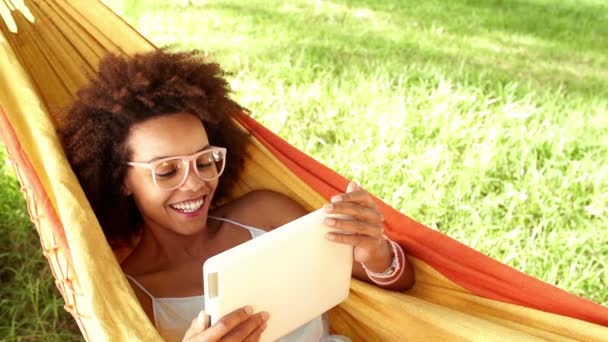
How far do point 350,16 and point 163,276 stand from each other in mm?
4126

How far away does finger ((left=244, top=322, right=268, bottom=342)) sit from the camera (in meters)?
1.41

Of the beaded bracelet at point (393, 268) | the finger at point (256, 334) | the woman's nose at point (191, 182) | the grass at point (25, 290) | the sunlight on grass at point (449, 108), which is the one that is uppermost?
the woman's nose at point (191, 182)

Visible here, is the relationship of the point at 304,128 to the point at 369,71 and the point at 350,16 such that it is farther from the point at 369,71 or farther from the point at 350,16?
the point at 350,16

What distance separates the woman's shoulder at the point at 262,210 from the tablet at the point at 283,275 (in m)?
0.34

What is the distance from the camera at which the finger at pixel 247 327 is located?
1351 millimetres

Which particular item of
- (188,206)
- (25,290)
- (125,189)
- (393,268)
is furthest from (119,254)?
(25,290)

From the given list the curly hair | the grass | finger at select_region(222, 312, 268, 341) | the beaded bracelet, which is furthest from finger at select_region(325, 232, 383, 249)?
the grass

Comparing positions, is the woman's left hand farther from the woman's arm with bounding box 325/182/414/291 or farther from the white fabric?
the white fabric

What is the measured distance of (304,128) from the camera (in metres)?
3.50

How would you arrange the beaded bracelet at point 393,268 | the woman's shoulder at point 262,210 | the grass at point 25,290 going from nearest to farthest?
the beaded bracelet at point 393,268, the woman's shoulder at point 262,210, the grass at point 25,290

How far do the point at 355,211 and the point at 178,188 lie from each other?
0.39 meters

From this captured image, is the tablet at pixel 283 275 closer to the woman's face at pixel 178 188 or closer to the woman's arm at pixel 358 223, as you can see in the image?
the woman's arm at pixel 358 223

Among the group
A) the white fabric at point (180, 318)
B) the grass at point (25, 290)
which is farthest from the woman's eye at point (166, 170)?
the grass at point (25, 290)

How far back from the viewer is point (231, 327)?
4.39 feet
